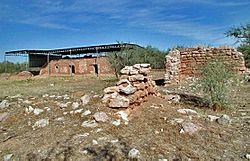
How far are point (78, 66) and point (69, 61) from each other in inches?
→ 71.8

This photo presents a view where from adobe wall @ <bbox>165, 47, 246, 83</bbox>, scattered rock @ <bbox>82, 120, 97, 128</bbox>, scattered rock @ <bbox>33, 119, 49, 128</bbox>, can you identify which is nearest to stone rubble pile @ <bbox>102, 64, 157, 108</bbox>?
scattered rock @ <bbox>82, 120, 97, 128</bbox>

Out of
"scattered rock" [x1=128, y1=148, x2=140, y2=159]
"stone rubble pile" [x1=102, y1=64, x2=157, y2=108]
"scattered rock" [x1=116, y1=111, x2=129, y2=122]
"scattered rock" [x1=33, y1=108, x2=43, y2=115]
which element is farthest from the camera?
"scattered rock" [x1=33, y1=108, x2=43, y2=115]

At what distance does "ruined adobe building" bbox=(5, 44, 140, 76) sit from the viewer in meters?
34.3

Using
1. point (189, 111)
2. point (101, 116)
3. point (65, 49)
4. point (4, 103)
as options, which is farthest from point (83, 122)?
point (65, 49)

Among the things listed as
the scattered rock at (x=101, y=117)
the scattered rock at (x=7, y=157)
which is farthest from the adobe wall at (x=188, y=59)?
the scattered rock at (x=7, y=157)

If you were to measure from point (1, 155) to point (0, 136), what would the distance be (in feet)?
3.29

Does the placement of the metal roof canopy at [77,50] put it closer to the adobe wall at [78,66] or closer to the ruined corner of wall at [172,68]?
the adobe wall at [78,66]

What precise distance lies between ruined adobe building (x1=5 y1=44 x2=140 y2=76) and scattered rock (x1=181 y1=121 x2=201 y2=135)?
27.4 m

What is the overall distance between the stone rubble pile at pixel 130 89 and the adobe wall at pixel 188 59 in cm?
604

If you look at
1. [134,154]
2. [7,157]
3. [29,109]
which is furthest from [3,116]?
[134,154]

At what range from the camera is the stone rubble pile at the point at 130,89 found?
536cm

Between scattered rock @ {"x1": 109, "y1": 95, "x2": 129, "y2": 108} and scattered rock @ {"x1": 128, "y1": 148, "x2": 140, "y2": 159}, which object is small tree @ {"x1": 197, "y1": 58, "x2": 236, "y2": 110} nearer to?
scattered rock @ {"x1": 109, "y1": 95, "x2": 129, "y2": 108}

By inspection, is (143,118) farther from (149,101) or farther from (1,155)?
(1,155)

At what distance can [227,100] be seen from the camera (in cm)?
602
